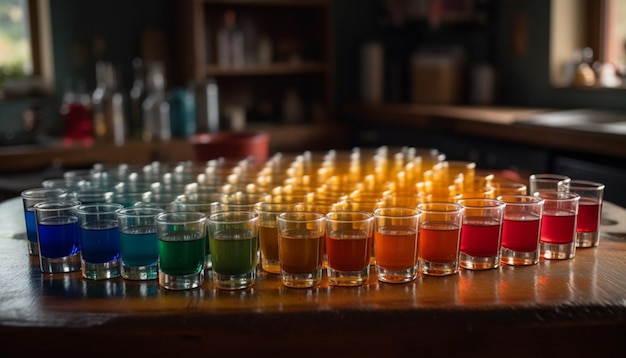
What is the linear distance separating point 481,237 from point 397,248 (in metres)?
0.16

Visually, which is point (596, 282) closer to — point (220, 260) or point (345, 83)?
point (220, 260)

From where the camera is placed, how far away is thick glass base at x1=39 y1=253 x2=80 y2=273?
125 cm

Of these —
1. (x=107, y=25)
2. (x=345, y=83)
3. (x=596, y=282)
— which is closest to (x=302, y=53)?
(x=345, y=83)

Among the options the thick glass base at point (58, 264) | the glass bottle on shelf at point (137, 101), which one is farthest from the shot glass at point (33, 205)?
the glass bottle on shelf at point (137, 101)

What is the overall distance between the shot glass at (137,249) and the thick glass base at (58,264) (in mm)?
111

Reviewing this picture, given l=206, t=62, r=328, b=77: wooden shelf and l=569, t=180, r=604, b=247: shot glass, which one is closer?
l=569, t=180, r=604, b=247: shot glass

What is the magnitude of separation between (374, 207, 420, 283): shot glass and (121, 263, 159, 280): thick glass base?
1.22 feet

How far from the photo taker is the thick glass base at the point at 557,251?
1314mm

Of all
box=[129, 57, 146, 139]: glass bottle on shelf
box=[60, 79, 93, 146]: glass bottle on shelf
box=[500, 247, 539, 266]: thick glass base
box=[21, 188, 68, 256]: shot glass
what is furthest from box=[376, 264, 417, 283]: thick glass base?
box=[129, 57, 146, 139]: glass bottle on shelf

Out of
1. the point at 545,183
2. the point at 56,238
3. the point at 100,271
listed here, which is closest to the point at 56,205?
the point at 56,238

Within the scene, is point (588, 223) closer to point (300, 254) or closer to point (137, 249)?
point (300, 254)

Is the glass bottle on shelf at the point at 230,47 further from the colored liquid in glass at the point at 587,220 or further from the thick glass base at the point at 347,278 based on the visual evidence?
the thick glass base at the point at 347,278

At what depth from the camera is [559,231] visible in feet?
4.32

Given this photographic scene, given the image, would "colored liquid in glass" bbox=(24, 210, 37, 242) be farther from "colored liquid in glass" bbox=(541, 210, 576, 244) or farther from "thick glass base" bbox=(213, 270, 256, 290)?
"colored liquid in glass" bbox=(541, 210, 576, 244)
